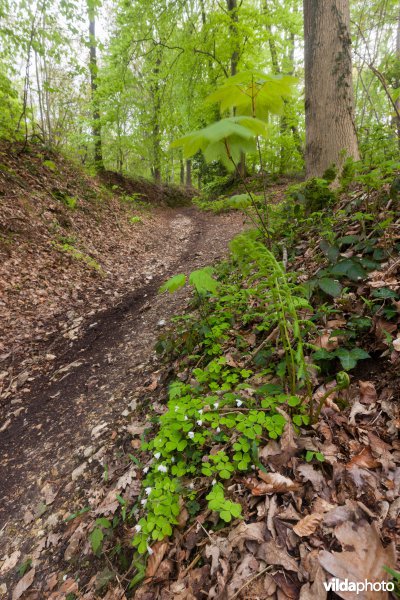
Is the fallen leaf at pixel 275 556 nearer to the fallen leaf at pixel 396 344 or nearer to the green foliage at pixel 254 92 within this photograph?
the fallen leaf at pixel 396 344

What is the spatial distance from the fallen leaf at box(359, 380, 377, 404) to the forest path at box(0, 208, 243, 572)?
2114mm

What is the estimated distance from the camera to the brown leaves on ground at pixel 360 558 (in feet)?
3.72

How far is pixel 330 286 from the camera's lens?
238 cm

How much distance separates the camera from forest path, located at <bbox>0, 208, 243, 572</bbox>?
2.46 meters

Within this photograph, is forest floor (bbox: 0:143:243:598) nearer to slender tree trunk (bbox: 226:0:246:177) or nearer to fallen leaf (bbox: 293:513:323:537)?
fallen leaf (bbox: 293:513:323:537)

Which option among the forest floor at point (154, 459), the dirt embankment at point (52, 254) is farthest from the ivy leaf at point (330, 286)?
the dirt embankment at point (52, 254)

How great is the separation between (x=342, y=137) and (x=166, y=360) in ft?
12.2

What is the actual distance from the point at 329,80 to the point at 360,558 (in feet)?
15.7

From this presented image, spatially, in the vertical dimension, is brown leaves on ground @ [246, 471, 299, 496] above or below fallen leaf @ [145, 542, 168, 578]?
above

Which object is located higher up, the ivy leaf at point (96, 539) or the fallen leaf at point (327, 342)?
the fallen leaf at point (327, 342)

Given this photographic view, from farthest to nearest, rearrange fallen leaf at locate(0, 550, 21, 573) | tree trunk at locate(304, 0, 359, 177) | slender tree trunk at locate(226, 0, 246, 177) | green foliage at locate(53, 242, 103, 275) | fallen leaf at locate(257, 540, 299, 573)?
1. slender tree trunk at locate(226, 0, 246, 177)
2. green foliage at locate(53, 242, 103, 275)
3. tree trunk at locate(304, 0, 359, 177)
4. fallen leaf at locate(0, 550, 21, 573)
5. fallen leaf at locate(257, 540, 299, 573)

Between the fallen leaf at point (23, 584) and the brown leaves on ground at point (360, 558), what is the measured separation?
1.95m

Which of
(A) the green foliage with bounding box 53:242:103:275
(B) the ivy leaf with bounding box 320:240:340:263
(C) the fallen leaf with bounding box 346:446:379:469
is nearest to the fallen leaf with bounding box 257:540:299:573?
(C) the fallen leaf with bounding box 346:446:379:469

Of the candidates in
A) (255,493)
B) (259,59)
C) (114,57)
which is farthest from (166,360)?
(259,59)
